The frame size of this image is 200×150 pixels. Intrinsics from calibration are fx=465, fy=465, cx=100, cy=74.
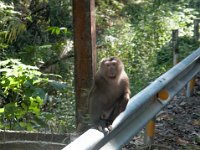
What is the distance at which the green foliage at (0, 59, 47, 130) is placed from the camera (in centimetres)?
612

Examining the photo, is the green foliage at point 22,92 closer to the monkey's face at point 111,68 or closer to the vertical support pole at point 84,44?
the vertical support pole at point 84,44

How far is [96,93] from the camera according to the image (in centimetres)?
435

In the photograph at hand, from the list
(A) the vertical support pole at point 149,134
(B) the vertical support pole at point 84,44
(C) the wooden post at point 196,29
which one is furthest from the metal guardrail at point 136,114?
(C) the wooden post at point 196,29

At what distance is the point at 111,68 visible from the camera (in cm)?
432

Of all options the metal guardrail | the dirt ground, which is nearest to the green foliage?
the dirt ground

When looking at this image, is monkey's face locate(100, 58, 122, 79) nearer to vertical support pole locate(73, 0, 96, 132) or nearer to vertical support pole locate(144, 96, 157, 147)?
vertical support pole locate(144, 96, 157, 147)

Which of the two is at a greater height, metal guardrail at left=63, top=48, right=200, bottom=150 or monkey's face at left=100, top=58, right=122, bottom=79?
monkey's face at left=100, top=58, right=122, bottom=79

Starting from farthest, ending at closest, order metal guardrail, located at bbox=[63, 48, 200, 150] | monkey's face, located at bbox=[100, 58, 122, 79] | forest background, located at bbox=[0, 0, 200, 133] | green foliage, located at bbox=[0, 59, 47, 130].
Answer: forest background, located at bbox=[0, 0, 200, 133], green foliage, located at bbox=[0, 59, 47, 130], monkey's face, located at bbox=[100, 58, 122, 79], metal guardrail, located at bbox=[63, 48, 200, 150]

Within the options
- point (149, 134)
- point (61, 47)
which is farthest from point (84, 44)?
point (61, 47)

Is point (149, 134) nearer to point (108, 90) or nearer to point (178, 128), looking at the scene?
point (108, 90)

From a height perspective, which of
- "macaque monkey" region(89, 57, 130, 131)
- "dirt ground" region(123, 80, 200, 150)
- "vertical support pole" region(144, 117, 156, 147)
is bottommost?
"dirt ground" region(123, 80, 200, 150)

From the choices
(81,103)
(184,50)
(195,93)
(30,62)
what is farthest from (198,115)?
(184,50)

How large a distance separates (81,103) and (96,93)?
4.19ft

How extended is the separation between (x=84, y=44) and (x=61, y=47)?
612cm
